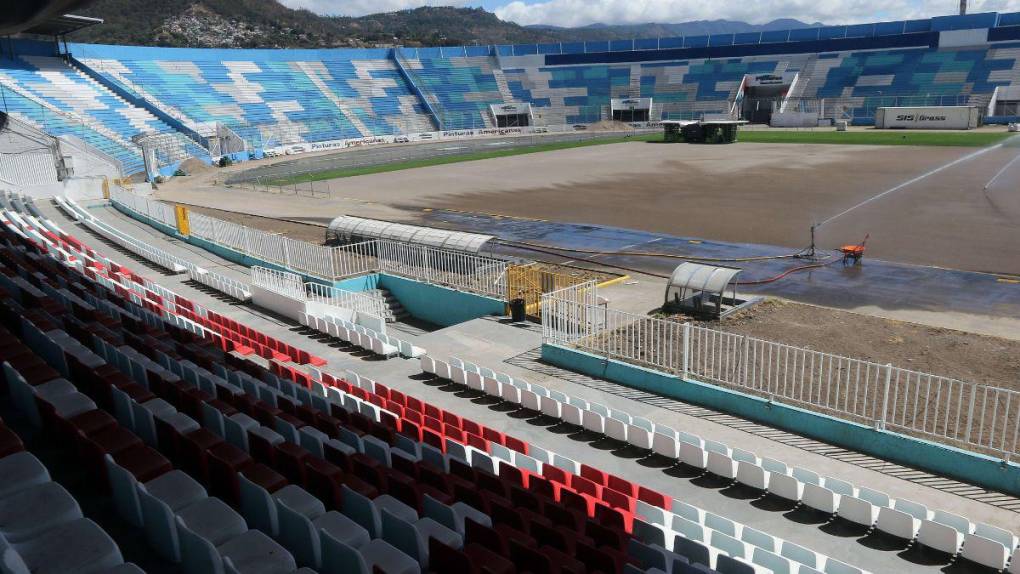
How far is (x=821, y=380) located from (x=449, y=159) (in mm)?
49469

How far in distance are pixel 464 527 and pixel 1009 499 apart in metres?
7.78

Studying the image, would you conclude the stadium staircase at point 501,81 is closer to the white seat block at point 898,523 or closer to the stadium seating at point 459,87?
the stadium seating at point 459,87

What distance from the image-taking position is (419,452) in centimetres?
884

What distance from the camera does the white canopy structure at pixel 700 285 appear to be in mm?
16203

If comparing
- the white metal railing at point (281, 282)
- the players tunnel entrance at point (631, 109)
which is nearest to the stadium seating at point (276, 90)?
the players tunnel entrance at point (631, 109)

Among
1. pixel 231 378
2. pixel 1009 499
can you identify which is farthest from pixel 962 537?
pixel 231 378

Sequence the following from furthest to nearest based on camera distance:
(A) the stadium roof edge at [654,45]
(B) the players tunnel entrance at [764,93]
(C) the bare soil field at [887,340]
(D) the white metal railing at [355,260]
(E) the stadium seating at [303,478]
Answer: (B) the players tunnel entrance at [764,93], (A) the stadium roof edge at [654,45], (D) the white metal railing at [355,260], (C) the bare soil field at [887,340], (E) the stadium seating at [303,478]

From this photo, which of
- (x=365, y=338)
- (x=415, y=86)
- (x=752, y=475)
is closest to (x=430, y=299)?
(x=365, y=338)

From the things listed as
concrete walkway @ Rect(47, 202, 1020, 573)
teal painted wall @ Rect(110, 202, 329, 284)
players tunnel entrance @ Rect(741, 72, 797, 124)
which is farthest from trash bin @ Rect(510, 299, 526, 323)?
players tunnel entrance @ Rect(741, 72, 797, 124)

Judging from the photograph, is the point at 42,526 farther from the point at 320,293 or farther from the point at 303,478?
the point at 320,293

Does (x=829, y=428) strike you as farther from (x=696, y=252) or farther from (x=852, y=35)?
(x=852, y=35)

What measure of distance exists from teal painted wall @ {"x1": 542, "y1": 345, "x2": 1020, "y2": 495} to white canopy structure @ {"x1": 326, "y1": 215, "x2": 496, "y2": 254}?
6.78 meters

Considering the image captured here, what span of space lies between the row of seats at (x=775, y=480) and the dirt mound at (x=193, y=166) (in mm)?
45889

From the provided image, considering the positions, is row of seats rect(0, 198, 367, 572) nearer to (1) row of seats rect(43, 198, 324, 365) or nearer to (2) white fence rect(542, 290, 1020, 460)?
(1) row of seats rect(43, 198, 324, 365)
